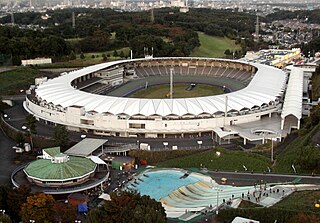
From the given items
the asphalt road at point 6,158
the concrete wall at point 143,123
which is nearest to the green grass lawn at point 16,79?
the asphalt road at point 6,158

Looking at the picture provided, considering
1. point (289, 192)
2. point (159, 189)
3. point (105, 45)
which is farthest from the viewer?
point (105, 45)

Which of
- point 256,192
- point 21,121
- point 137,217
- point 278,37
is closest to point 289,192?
point 256,192

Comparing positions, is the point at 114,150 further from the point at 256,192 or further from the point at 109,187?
the point at 256,192

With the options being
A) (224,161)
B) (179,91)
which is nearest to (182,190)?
(224,161)

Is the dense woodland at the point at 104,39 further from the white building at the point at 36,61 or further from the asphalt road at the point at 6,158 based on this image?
the asphalt road at the point at 6,158

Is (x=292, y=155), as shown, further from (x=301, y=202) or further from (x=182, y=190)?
(x=182, y=190)

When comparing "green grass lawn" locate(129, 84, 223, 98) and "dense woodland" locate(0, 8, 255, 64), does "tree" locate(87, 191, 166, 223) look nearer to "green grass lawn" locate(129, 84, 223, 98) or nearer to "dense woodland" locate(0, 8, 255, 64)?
"green grass lawn" locate(129, 84, 223, 98)
